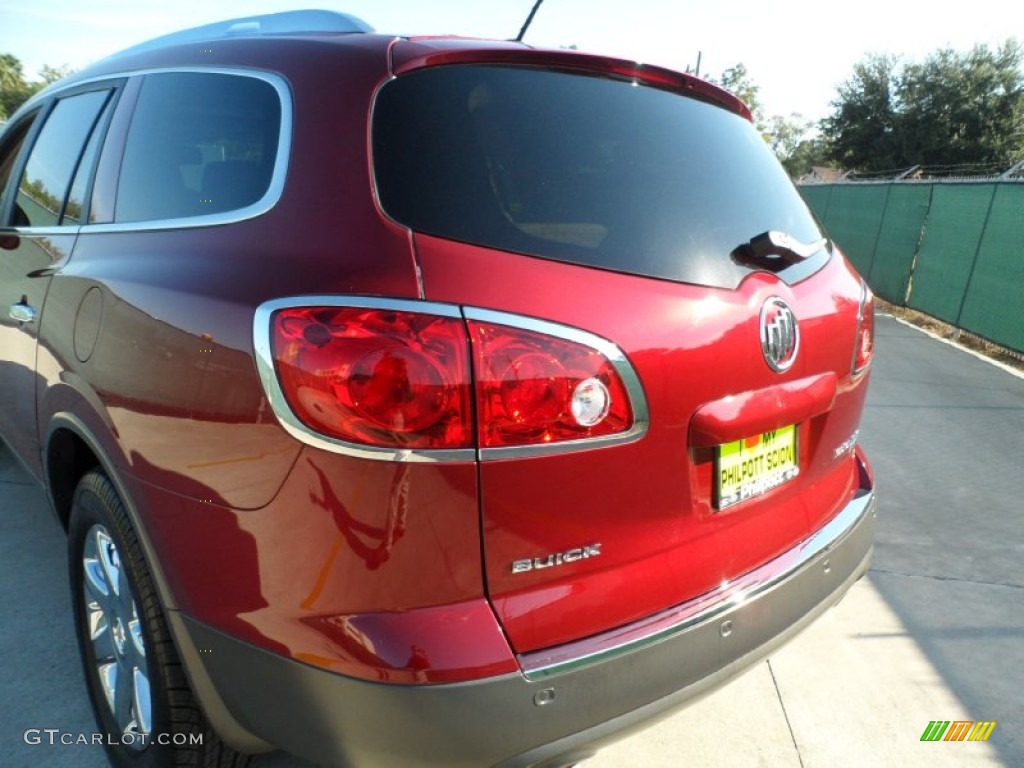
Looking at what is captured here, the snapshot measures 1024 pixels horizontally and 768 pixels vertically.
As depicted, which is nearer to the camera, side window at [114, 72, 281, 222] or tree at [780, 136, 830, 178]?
side window at [114, 72, 281, 222]

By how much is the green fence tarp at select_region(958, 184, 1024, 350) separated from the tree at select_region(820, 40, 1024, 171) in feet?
107

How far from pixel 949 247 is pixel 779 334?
954cm

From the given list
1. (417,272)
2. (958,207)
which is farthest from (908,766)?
(958,207)

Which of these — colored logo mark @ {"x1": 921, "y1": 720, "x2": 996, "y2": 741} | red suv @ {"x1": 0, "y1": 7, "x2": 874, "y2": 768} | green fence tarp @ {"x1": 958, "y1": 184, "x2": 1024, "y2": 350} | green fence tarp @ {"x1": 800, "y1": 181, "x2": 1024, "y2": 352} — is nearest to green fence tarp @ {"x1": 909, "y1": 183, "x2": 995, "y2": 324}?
green fence tarp @ {"x1": 800, "y1": 181, "x2": 1024, "y2": 352}

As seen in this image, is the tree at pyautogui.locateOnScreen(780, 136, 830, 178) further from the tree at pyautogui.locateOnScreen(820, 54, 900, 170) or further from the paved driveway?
the paved driveway

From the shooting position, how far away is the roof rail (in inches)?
76.2

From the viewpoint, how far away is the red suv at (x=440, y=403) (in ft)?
4.35

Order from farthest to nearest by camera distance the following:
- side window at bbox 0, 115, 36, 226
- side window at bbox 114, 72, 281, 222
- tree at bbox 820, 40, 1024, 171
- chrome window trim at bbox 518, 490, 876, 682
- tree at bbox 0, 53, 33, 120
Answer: tree at bbox 0, 53, 33, 120 < tree at bbox 820, 40, 1024, 171 < side window at bbox 0, 115, 36, 226 < side window at bbox 114, 72, 281, 222 < chrome window trim at bbox 518, 490, 876, 682

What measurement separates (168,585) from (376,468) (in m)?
0.67

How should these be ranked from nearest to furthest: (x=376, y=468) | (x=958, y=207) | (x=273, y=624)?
(x=376, y=468), (x=273, y=624), (x=958, y=207)

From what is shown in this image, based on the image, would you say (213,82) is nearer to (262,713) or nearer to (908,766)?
(262,713)

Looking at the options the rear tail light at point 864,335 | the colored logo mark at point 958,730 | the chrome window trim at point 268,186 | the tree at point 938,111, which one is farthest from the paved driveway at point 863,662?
the tree at point 938,111

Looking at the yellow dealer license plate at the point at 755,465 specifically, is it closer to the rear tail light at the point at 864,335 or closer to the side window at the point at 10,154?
the rear tail light at the point at 864,335

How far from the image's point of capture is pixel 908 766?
2184mm
